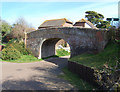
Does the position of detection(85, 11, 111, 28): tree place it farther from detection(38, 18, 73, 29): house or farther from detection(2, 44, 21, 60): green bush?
detection(2, 44, 21, 60): green bush

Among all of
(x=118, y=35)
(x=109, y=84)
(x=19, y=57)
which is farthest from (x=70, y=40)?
(x=109, y=84)

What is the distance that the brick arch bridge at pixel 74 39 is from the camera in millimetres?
11716

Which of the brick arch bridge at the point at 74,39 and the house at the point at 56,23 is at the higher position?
the house at the point at 56,23

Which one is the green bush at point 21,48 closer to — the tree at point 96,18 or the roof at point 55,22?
the roof at point 55,22

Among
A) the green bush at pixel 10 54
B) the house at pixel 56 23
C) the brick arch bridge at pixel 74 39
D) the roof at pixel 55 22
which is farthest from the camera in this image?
the roof at pixel 55 22

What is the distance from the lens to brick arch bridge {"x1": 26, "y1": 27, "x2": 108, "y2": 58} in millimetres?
11716

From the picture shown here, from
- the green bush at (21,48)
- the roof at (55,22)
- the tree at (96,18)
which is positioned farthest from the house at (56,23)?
the green bush at (21,48)

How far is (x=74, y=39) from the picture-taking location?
A: 44.7 ft

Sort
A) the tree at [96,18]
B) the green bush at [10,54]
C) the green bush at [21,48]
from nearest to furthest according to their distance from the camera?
1. the green bush at [10,54]
2. the green bush at [21,48]
3. the tree at [96,18]

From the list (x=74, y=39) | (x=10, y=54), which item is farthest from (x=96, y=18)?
(x=10, y=54)

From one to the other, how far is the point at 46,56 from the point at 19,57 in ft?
16.8

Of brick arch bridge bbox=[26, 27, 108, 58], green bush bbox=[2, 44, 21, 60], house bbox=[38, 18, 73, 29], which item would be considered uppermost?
house bbox=[38, 18, 73, 29]

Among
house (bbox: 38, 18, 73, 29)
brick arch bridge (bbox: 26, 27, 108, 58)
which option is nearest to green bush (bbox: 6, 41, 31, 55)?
brick arch bridge (bbox: 26, 27, 108, 58)

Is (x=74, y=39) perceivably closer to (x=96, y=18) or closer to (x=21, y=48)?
(x=21, y=48)
